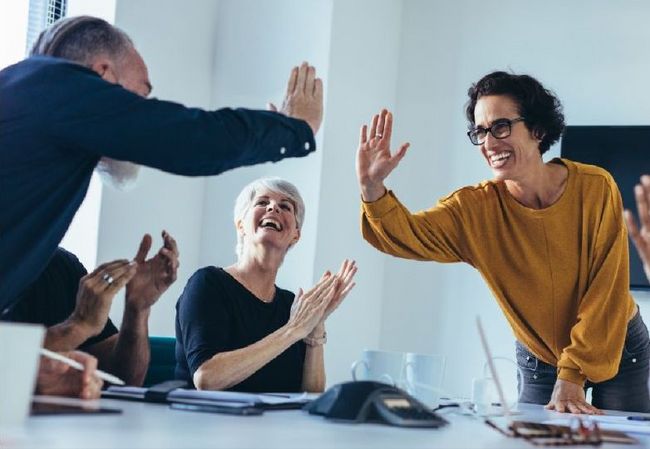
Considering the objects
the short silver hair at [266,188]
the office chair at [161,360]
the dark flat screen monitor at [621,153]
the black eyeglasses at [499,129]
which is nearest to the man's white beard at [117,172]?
the office chair at [161,360]

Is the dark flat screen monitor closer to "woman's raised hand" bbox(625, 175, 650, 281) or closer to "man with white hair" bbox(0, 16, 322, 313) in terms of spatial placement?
"woman's raised hand" bbox(625, 175, 650, 281)

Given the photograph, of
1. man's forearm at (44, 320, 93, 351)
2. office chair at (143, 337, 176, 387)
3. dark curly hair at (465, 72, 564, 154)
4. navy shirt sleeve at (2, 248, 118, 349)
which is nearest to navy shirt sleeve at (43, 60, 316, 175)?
man's forearm at (44, 320, 93, 351)

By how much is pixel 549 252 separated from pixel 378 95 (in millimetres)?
2547

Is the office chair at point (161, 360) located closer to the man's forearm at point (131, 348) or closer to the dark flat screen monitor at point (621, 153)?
the man's forearm at point (131, 348)

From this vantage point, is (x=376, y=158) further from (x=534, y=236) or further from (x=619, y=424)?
(x=619, y=424)

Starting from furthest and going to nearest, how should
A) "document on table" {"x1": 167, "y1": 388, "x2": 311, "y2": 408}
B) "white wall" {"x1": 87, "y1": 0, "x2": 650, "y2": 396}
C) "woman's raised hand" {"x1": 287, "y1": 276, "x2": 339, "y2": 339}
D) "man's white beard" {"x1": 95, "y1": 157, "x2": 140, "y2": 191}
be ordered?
"white wall" {"x1": 87, "y1": 0, "x2": 650, "y2": 396} → "woman's raised hand" {"x1": 287, "y1": 276, "x2": 339, "y2": 339} → "man's white beard" {"x1": 95, "y1": 157, "x2": 140, "y2": 191} → "document on table" {"x1": 167, "y1": 388, "x2": 311, "y2": 408}

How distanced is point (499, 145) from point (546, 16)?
2379mm

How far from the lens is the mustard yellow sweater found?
2.33 metres

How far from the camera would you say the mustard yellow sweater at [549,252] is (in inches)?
91.7

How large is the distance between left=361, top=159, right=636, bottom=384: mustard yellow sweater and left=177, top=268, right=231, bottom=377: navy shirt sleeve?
0.45 metres

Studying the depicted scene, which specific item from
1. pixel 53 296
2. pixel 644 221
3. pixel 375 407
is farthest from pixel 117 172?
pixel 644 221

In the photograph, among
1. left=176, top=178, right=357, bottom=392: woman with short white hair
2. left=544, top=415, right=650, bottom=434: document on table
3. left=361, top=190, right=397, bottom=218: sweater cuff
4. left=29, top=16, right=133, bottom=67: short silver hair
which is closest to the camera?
left=544, top=415, right=650, bottom=434: document on table

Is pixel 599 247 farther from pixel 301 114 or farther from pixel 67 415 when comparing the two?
pixel 67 415

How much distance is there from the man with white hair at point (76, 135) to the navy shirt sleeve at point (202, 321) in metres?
0.51
